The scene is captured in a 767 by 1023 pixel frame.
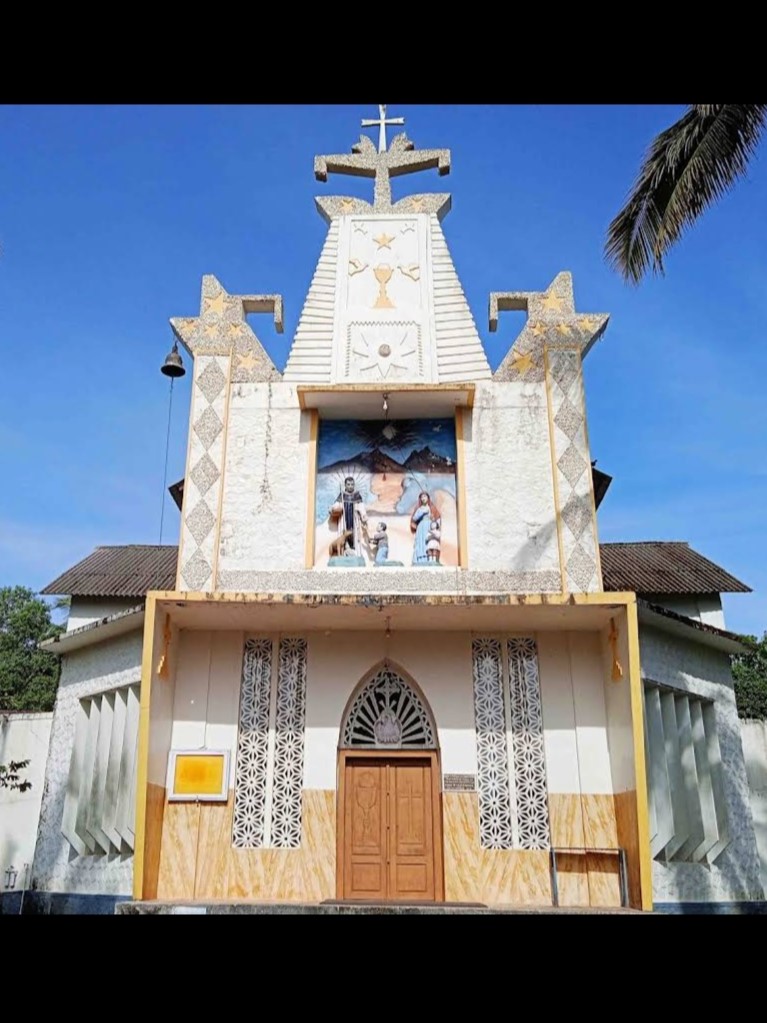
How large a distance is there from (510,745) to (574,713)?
87 centimetres

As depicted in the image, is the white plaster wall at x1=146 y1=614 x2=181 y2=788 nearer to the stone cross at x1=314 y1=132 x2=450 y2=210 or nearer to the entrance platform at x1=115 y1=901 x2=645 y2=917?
the entrance platform at x1=115 y1=901 x2=645 y2=917

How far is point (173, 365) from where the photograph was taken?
43.2ft

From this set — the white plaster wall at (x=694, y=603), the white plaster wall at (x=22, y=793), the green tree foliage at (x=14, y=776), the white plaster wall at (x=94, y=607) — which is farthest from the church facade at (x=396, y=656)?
the white plaster wall at (x=22, y=793)

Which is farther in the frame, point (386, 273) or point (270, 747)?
point (386, 273)

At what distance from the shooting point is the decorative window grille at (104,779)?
11.7 m

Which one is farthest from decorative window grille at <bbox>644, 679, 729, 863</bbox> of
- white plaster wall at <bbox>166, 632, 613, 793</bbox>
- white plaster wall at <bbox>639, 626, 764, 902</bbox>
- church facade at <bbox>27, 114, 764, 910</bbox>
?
white plaster wall at <bbox>166, 632, 613, 793</bbox>

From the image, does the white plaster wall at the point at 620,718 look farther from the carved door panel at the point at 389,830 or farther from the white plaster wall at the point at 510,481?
the carved door panel at the point at 389,830

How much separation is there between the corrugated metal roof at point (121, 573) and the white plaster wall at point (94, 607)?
156 mm

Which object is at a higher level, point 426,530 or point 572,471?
point 572,471

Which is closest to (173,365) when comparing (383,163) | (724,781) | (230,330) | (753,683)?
(230,330)

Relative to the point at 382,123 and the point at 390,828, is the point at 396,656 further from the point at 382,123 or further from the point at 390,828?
the point at 382,123
